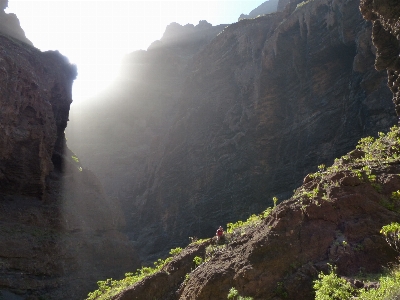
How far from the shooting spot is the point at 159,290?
1220cm

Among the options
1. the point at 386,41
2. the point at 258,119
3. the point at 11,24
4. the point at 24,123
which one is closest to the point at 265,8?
the point at 11,24

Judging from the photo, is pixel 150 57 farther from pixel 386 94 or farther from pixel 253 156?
pixel 386 94

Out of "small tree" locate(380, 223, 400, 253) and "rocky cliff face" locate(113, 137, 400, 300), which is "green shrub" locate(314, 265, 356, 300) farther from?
"small tree" locate(380, 223, 400, 253)

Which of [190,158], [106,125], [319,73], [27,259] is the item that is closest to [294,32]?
[319,73]

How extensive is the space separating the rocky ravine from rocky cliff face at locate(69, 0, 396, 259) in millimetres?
21832

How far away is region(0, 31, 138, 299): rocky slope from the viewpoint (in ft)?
86.6

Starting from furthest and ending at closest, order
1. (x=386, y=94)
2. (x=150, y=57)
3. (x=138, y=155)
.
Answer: (x=150, y=57)
(x=138, y=155)
(x=386, y=94)

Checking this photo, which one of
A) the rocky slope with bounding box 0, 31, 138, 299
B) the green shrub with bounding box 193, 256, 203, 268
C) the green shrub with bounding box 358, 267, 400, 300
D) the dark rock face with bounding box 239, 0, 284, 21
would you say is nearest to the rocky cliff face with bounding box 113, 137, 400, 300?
the green shrub with bounding box 193, 256, 203, 268

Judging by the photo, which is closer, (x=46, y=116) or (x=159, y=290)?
(x=159, y=290)

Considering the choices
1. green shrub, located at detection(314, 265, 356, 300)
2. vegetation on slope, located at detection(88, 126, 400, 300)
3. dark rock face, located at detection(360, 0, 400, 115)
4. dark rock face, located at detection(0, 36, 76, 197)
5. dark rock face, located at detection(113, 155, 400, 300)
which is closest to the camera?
vegetation on slope, located at detection(88, 126, 400, 300)

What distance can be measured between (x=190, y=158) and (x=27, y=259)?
1073 inches

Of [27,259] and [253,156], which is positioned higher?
[253,156]

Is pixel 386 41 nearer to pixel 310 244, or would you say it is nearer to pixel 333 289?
pixel 310 244

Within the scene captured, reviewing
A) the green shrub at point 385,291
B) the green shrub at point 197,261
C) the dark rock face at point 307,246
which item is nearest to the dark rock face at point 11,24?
the green shrub at point 197,261
